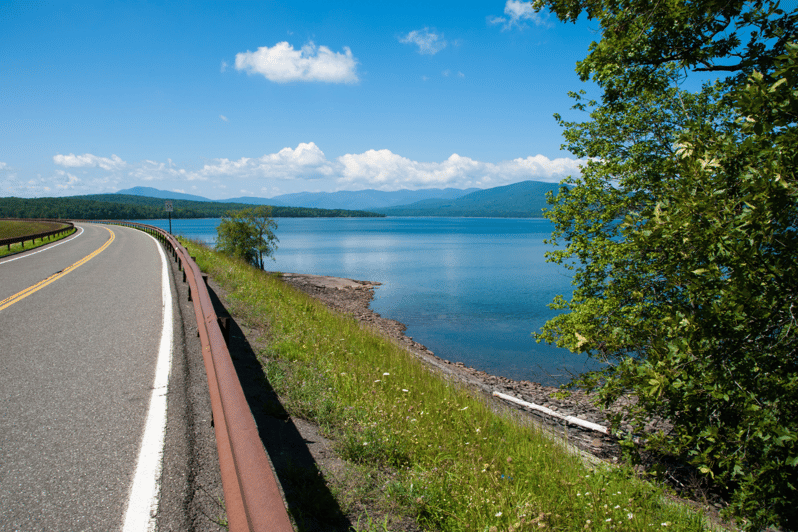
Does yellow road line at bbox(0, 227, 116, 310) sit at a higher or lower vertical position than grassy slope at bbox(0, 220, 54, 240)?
lower

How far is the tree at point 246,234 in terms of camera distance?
146 feet

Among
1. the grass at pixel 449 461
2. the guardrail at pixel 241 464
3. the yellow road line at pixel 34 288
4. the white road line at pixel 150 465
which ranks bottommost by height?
the grass at pixel 449 461

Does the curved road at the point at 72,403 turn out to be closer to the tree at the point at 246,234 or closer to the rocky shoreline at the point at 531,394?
the rocky shoreline at the point at 531,394

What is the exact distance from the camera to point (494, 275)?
157 ft

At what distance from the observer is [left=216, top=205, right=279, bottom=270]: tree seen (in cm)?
4438

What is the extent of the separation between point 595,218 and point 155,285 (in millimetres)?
12743

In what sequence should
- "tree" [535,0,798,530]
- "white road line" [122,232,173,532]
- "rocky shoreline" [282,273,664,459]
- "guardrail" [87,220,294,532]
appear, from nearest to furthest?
"guardrail" [87,220,294,532], "white road line" [122,232,173,532], "tree" [535,0,798,530], "rocky shoreline" [282,273,664,459]

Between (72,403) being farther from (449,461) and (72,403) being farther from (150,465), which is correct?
(449,461)

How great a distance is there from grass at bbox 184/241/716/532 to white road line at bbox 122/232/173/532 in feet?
4.03

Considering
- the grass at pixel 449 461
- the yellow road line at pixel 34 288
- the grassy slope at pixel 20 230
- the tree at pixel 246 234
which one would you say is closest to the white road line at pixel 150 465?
the grass at pixel 449 461

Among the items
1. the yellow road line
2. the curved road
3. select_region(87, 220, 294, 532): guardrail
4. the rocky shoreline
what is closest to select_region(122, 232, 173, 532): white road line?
the curved road

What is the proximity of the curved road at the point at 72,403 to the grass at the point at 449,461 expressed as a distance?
159 cm

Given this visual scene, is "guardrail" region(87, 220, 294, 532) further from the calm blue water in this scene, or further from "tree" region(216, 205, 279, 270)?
"tree" region(216, 205, 279, 270)

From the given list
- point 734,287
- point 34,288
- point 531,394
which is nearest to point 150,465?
point 734,287
